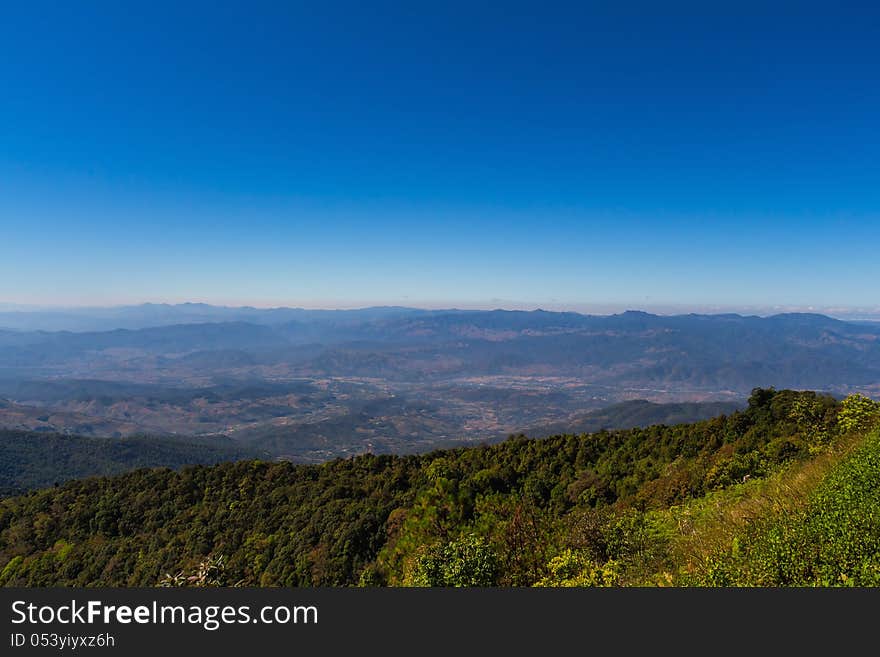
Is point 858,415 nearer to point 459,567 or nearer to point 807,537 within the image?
point 807,537

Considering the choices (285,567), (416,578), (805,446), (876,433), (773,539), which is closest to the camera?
(773,539)

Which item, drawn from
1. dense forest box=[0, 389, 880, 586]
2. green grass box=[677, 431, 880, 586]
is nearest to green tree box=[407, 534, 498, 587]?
dense forest box=[0, 389, 880, 586]

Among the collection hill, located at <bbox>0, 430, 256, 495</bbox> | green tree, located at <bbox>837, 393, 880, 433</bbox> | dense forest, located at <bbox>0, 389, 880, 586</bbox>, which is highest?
green tree, located at <bbox>837, 393, 880, 433</bbox>

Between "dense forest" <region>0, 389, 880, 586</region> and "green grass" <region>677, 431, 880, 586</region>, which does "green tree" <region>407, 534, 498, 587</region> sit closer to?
"dense forest" <region>0, 389, 880, 586</region>

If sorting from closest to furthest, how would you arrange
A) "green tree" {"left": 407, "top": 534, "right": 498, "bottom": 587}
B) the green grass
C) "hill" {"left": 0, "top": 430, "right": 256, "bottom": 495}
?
the green grass, "green tree" {"left": 407, "top": 534, "right": 498, "bottom": 587}, "hill" {"left": 0, "top": 430, "right": 256, "bottom": 495}

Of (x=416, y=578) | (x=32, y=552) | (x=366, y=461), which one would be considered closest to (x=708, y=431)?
(x=416, y=578)

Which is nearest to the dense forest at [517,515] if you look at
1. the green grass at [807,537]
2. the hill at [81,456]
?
the green grass at [807,537]

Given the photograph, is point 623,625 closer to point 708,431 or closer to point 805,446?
point 805,446

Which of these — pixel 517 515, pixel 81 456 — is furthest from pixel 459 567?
pixel 81 456
